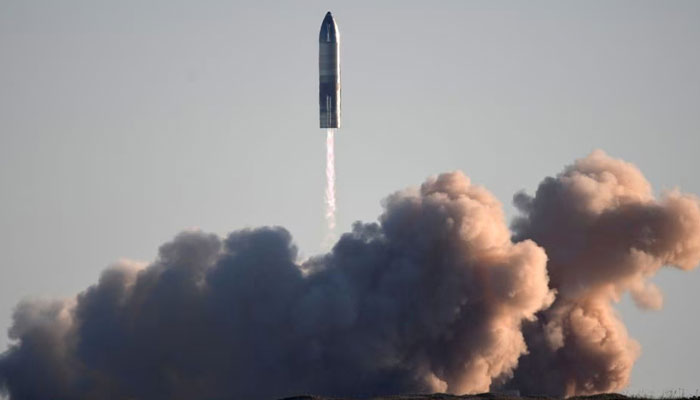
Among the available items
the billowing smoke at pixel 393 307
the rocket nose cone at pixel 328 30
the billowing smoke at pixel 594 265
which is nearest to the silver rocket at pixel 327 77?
the rocket nose cone at pixel 328 30

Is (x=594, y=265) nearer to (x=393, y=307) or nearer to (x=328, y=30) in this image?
(x=393, y=307)

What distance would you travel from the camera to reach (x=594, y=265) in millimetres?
116312

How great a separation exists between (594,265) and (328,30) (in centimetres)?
2133

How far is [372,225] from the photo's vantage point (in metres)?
117

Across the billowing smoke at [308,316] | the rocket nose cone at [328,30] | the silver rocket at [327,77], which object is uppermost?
the rocket nose cone at [328,30]

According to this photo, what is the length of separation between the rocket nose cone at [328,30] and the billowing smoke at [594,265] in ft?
52.6

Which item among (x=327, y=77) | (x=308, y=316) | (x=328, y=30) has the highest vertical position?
(x=328, y=30)

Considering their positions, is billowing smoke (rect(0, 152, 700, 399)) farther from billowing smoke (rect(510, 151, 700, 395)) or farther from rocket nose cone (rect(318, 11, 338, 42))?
rocket nose cone (rect(318, 11, 338, 42))

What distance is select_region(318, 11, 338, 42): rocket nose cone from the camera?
384 ft

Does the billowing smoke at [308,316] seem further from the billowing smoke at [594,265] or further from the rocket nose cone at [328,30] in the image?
the rocket nose cone at [328,30]

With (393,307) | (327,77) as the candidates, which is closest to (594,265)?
(393,307)

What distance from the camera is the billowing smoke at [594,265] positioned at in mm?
116062

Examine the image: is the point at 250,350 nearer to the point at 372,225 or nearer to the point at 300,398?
the point at 372,225

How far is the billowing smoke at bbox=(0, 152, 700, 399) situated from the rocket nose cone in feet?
34.2
